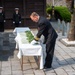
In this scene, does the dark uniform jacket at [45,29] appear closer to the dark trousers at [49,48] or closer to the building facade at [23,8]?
the dark trousers at [49,48]

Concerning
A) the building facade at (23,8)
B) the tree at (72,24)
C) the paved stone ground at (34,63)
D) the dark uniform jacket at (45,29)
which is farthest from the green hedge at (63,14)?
the dark uniform jacket at (45,29)

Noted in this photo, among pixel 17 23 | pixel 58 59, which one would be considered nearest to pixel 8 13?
pixel 17 23

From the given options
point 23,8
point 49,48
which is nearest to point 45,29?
point 49,48

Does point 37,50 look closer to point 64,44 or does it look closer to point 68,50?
point 68,50

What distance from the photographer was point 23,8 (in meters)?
22.2

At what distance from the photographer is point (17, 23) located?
19.9 metres

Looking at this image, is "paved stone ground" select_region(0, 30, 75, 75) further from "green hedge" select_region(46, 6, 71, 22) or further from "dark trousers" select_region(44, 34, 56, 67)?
"green hedge" select_region(46, 6, 71, 22)

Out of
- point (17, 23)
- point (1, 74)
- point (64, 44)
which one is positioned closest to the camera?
point (1, 74)

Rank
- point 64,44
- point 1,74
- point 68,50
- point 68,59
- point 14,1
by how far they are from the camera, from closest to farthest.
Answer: point 1,74 < point 68,59 < point 68,50 < point 64,44 < point 14,1

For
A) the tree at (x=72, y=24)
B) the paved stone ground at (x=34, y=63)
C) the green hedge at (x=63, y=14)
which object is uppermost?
the tree at (x=72, y=24)

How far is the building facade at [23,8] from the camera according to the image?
22.1m

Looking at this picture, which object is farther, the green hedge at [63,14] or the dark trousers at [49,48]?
the green hedge at [63,14]

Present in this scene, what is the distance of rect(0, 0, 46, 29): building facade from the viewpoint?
870 inches

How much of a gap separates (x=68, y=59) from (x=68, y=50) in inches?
71.3
